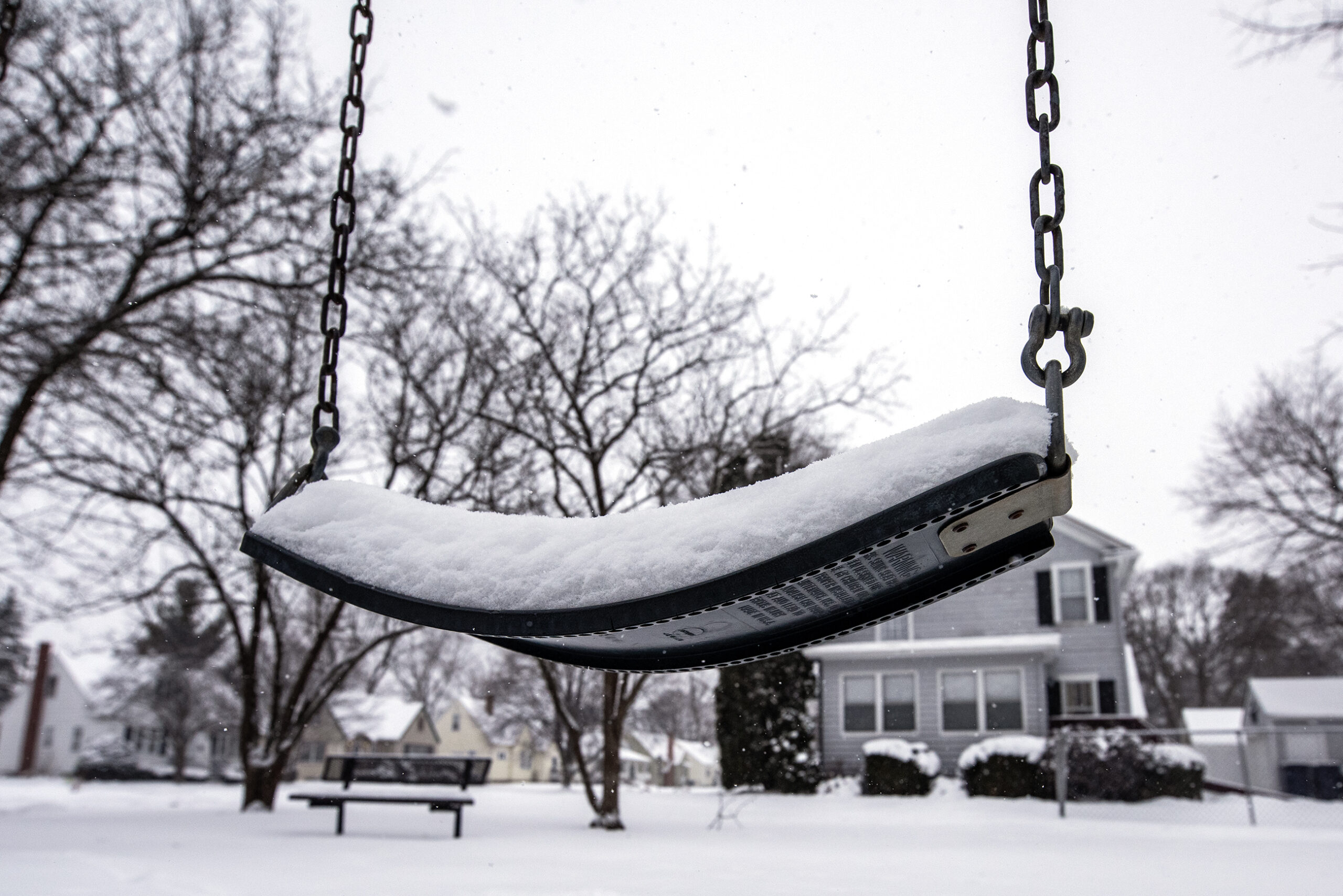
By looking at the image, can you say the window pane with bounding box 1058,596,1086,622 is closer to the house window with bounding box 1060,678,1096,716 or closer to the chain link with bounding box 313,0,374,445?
the house window with bounding box 1060,678,1096,716

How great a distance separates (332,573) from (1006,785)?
13491 mm

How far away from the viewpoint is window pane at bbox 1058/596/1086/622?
53.2 feet

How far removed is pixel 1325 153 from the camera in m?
6.98

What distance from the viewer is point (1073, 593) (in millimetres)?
16469

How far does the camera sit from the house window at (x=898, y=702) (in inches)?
643

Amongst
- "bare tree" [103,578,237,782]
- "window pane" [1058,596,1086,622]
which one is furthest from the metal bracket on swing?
"bare tree" [103,578,237,782]

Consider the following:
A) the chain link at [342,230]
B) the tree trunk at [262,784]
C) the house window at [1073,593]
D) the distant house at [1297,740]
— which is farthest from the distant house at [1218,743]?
the chain link at [342,230]

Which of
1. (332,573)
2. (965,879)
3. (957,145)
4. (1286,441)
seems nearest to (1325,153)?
(957,145)

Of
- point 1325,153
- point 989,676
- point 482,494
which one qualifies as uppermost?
point 1325,153

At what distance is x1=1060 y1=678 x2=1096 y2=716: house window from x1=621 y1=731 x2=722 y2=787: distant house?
1557 centimetres

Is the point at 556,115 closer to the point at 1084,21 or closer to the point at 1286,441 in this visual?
the point at 1084,21

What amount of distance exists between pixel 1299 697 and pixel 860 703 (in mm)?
11041

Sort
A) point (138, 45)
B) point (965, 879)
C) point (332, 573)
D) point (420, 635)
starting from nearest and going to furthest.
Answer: point (332, 573), point (965, 879), point (138, 45), point (420, 635)

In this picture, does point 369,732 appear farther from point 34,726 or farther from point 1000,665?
point 1000,665
